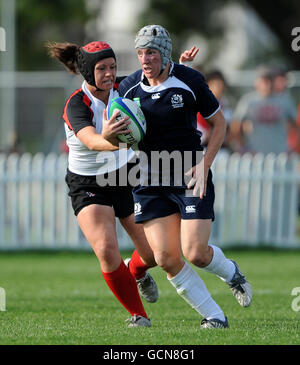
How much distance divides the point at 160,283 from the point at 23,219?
404 centimetres

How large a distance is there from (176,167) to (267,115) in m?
7.04

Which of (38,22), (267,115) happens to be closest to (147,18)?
(38,22)

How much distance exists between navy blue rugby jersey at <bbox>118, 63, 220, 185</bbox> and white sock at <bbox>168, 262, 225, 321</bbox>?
0.76 meters

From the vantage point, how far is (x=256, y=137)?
13828 mm

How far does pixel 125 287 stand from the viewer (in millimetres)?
6418

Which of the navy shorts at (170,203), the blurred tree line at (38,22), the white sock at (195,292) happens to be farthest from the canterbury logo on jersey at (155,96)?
the blurred tree line at (38,22)

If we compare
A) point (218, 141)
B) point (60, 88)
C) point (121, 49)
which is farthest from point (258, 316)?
point (121, 49)

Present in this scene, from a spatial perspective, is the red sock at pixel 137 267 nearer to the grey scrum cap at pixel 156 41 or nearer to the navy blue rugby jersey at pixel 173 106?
the navy blue rugby jersey at pixel 173 106

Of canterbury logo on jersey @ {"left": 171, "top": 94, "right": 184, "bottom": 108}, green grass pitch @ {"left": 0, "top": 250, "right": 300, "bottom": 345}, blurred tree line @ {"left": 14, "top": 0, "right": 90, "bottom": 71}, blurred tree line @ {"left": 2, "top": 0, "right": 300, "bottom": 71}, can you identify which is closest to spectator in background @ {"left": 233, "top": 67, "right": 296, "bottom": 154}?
green grass pitch @ {"left": 0, "top": 250, "right": 300, "bottom": 345}

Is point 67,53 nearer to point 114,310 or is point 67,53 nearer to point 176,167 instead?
point 176,167

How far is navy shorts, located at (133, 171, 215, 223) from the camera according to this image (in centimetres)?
616

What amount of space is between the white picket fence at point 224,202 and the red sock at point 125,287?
625 centimetres

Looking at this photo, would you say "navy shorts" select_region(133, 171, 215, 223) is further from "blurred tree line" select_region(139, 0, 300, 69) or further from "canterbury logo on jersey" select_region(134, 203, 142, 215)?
"blurred tree line" select_region(139, 0, 300, 69)

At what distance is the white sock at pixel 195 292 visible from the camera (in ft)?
20.4
